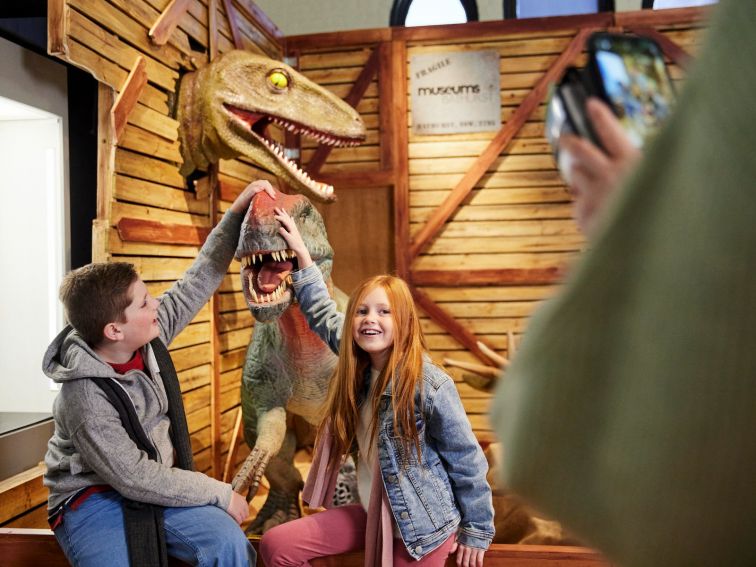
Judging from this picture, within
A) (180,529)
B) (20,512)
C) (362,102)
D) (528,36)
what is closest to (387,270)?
(362,102)

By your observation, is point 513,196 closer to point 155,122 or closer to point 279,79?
point 279,79

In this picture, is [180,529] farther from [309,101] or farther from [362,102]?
[362,102]

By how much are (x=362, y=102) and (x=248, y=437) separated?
3099 millimetres

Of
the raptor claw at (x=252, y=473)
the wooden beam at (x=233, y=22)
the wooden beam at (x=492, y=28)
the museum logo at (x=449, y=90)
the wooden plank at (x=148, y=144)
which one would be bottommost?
the raptor claw at (x=252, y=473)

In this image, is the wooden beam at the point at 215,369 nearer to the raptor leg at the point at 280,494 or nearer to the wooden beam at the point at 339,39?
the raptor leg at the point at 280,494

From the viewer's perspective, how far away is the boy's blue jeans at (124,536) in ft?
5.52

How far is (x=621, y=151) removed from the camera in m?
0.39

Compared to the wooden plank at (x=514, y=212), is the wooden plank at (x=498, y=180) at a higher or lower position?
higher

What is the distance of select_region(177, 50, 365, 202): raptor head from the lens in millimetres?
2959

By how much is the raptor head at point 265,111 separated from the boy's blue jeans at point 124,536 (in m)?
1.54

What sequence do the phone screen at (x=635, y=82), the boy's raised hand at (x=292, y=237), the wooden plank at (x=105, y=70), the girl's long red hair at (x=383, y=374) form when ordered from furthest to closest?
the wooden plank at (x=105, y=70) → the boy's raised hand at (x=292, y=237) → the girl's long red hair at (x=383, y=374) → the phone screen at (x=635, y=82)

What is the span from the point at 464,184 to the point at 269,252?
10.3 feet

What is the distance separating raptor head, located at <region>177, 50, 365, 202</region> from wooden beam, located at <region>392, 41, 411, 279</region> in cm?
208

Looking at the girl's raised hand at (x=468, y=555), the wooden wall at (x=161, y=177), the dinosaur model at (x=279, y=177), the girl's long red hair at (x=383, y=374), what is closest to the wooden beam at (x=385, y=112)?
the wooden wall at (x=161, y=177)
